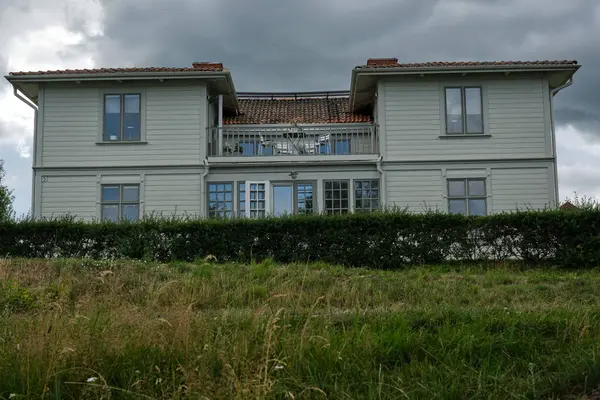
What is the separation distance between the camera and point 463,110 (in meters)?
A: 20.7

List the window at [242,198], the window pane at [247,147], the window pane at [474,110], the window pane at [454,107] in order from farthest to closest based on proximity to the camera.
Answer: the window pane at [247,147], the window pane at [454,107], the window pane at [474,110], the window at [242,198]

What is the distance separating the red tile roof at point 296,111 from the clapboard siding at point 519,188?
5.61 meters

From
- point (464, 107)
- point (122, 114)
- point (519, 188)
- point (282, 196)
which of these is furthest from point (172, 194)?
point (519, 188)

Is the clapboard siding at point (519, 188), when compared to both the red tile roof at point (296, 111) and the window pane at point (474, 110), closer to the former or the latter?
the window pane at point (474, 110)

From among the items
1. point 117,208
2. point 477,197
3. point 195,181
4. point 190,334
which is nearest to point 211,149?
point 195,181

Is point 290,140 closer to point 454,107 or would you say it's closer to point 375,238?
point 454,107

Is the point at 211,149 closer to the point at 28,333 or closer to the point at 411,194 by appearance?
the point at 411,194

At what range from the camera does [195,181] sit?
20422 millimetres

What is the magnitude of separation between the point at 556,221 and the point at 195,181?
11.4 meters

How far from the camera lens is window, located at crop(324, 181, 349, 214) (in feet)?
66.9

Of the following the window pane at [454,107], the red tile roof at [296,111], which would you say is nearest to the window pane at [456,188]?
the window pane at [454,107]

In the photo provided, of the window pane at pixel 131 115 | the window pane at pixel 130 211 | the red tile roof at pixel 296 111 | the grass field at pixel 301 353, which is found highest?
the red tile roof at pixel 296 111

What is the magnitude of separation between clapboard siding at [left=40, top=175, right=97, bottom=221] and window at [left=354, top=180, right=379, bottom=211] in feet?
28.6

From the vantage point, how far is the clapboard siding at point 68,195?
802 inches
